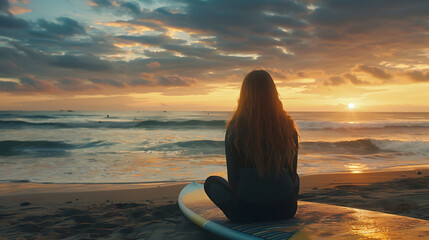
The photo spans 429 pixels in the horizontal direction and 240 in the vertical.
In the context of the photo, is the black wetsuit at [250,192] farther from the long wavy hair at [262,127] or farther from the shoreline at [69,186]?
the shoreline at [69,186]

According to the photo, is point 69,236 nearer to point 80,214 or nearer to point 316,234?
point 80,214

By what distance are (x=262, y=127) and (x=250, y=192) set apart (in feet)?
1.69

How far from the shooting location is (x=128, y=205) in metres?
4.54

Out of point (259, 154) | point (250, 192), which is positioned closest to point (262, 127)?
point (259, 154)

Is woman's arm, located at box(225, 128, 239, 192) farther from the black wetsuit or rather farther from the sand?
the sand

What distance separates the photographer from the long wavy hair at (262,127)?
236cm

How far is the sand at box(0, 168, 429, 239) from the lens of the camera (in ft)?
11.0

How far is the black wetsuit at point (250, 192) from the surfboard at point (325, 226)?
3.1 inches

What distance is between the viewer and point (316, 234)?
2.30m

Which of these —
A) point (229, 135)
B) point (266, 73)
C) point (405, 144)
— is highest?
point (266, 73)

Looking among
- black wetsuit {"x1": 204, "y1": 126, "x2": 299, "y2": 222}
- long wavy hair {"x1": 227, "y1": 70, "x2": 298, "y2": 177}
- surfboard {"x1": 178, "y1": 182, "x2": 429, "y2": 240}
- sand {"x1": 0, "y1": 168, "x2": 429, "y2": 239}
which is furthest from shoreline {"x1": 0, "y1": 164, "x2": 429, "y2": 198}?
long wavy hair {"x1": 227, "y1": 70, "x2": 298, "y2": 177}

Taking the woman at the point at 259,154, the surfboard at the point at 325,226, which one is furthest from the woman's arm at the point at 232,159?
the surfboard at the point at 325,226

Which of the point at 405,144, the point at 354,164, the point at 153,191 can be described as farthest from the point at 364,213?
the point at 405,144

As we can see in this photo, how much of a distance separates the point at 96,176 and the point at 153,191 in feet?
7.53
